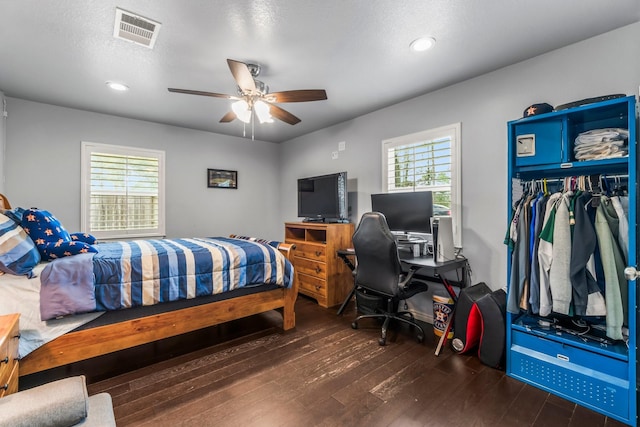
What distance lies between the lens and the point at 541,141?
6.79ft

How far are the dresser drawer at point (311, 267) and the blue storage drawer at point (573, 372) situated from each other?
2035 mm

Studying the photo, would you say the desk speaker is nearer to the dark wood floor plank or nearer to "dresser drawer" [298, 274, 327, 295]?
the dark wood floor plank

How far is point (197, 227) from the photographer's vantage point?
181 inches

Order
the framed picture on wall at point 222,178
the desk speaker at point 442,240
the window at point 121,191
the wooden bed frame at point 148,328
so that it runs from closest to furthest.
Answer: the wooden bed frame at point 148,328 → the desk speaker at point 442,240 → the window at point 121,191 → the framed picture on wall at point 222,178

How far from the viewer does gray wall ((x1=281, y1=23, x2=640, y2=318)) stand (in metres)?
2.12

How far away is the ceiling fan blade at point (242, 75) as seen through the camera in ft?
6.57

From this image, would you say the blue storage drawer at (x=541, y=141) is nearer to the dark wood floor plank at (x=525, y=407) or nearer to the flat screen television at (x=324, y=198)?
the dark wood floor plank at (x=525, y=407)

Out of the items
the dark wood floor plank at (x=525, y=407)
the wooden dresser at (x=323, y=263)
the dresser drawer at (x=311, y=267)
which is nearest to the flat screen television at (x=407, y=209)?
the wooden dresser at (x=323, y=263)

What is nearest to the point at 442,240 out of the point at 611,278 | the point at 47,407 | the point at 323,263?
the point at 611,278

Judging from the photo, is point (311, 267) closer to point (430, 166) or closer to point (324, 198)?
point (324, 198)

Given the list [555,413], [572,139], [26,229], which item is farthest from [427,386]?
[26,229]

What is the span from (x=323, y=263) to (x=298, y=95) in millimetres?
1986

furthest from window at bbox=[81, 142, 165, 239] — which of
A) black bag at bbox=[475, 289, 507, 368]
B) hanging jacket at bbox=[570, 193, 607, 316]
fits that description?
hanging jacket at bbox=[570, 193, 607, 316]

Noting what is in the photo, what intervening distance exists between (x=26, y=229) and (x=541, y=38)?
3933 millimetres
